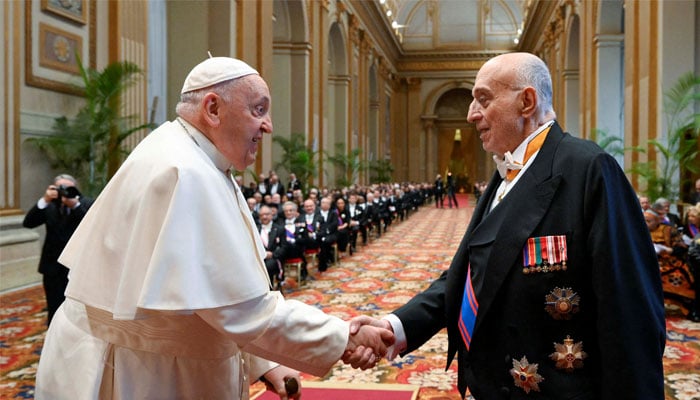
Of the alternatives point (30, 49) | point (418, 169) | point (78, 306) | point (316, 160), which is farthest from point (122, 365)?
point (418, 169)

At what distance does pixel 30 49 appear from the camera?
28.0 feet

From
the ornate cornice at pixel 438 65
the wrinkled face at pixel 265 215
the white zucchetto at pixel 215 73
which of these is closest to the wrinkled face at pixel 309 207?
the wrinkled face at pixel 265 215

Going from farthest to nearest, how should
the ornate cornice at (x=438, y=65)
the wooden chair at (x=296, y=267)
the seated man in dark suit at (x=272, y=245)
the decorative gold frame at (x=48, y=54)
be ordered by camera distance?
the ornate cornice at (x=438, y=65)
the wooden chair at (x=296, y=267)
the decorative gold frame at (x=48, y=54)
the seated man in dark suit at (x=272, y=245)

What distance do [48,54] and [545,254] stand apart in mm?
8501

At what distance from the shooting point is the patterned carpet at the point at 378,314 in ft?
15.7

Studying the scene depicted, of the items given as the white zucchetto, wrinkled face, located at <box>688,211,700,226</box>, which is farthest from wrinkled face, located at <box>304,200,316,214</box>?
the white zucchetto

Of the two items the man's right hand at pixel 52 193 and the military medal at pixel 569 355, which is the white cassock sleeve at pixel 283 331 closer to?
the military medal at pixel 569 355

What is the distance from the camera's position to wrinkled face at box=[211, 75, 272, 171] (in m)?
2.17

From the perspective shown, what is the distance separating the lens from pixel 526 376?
2.00 meters

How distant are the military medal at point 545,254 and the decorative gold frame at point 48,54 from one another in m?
8.14

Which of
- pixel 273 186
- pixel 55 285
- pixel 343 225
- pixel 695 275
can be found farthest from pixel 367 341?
pixel 273 186

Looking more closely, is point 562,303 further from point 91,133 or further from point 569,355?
point 91,133

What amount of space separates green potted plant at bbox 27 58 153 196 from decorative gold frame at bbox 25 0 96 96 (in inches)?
13.9

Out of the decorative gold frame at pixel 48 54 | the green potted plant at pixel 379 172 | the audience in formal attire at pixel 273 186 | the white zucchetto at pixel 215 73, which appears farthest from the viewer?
the green potted plant at pixel 379 172
